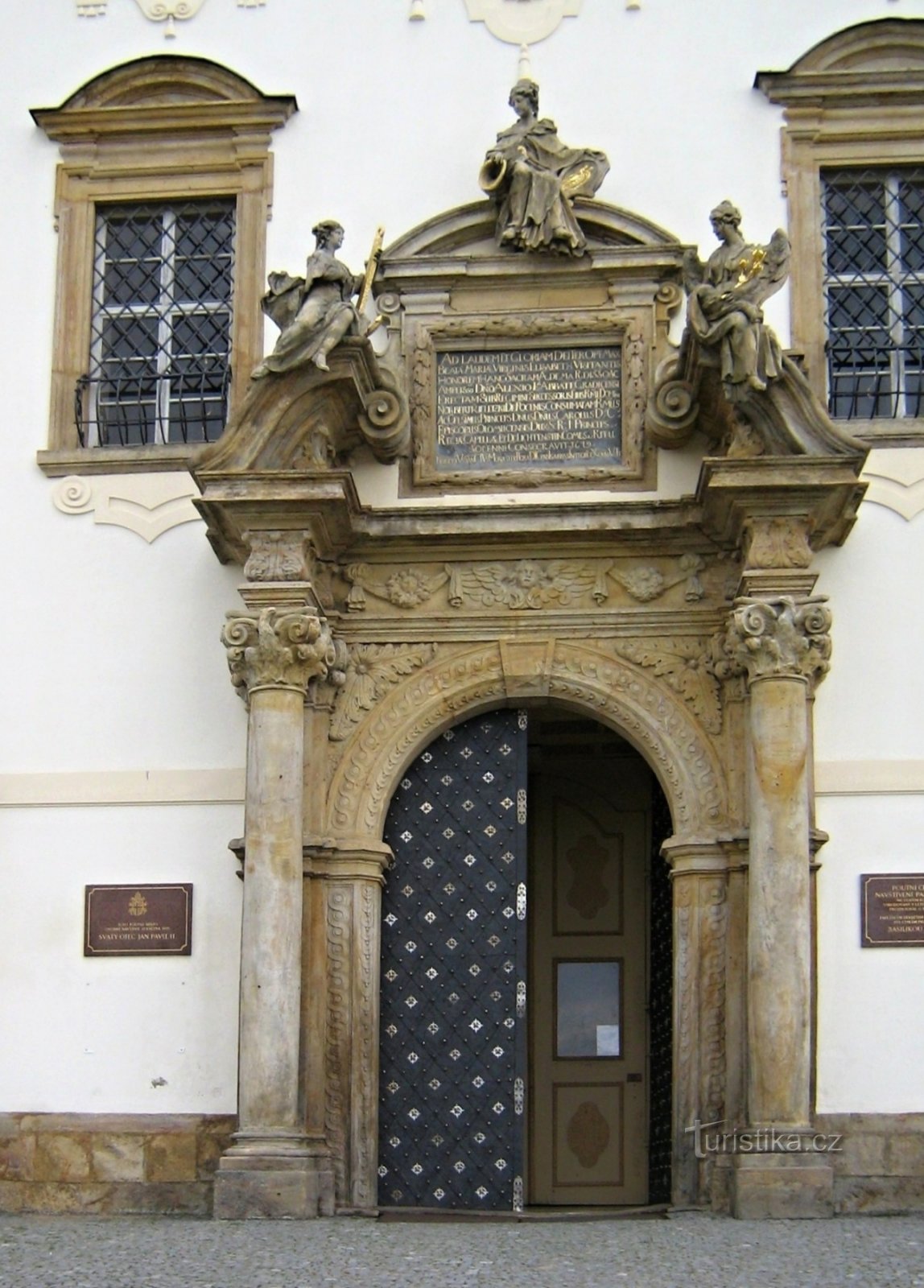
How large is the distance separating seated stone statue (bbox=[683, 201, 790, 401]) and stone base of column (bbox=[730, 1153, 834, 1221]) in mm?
3397

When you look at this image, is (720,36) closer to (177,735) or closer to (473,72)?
(473,72)

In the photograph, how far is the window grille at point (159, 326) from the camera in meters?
11.9

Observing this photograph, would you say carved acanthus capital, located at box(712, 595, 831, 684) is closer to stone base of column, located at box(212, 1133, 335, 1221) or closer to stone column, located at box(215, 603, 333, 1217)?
stone column, located at box(215, 603, 333, 1217)

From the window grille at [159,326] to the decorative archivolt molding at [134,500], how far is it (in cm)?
31

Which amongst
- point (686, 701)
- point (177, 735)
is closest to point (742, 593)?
point (686, 701)

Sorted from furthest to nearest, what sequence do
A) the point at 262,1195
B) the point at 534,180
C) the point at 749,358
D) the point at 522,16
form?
the point at 522,16, the point at 534,180, the point at 749,358, the point at 262,1195

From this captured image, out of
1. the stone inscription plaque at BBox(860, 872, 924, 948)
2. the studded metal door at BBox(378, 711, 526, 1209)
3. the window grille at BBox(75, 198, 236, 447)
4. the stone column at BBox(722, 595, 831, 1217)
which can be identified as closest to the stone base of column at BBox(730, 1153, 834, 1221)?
the stone column at BBox(722, 595, 831, 1217)

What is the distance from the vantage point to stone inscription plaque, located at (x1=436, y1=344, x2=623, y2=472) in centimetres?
1141

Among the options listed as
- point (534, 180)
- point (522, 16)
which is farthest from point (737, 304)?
point (522, 16)

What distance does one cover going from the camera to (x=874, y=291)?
11695 millimetres

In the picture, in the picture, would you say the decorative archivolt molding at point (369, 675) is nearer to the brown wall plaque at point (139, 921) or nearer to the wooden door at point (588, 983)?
the brown wall plaque at point (139, 921)

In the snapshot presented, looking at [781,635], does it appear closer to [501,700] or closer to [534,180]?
[501,700]

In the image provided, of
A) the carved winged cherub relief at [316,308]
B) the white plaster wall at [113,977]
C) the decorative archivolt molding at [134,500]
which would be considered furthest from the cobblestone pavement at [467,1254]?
the carved winged cherub relief at [316,308]

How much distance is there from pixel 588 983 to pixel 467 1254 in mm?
4943
